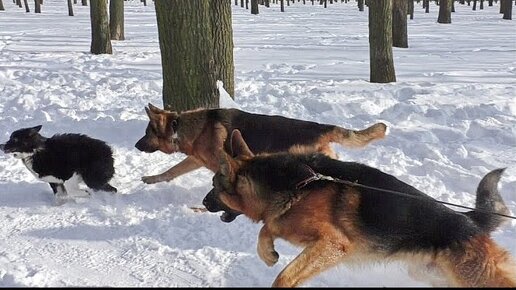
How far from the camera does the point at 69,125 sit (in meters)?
7.62

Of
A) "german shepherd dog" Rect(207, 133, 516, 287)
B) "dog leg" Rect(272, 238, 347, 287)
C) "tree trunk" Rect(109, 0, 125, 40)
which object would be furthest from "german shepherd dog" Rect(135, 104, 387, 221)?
"tree trunk" Rect(109, 0, 125, 40)

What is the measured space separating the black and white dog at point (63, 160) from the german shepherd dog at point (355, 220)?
2.01 metres

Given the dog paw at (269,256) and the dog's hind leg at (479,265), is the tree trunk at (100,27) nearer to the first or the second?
the dog paw at (269,256)

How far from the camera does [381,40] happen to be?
34.7 ft

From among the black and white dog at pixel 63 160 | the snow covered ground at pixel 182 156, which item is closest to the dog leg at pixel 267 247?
the snow covered ground at pixel 182 156

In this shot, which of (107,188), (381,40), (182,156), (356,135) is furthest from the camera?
(381,40)

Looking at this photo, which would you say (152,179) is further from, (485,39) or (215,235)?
(485,39)

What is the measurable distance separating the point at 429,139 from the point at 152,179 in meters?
3.58

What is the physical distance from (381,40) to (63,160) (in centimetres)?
724

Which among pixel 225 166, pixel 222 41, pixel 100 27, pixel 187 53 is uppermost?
pixel 100 27

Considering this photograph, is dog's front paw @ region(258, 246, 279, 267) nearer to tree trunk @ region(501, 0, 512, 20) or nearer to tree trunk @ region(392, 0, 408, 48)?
tree trunk @ region(392, 0, 408, 48)

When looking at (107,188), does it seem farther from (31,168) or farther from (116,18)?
(116,18)

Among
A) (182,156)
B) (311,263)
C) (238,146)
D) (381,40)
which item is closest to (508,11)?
(381,40)

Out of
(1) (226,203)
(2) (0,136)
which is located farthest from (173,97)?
(1) (226,203)
